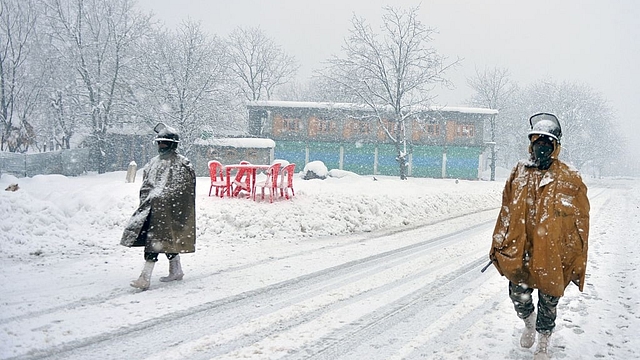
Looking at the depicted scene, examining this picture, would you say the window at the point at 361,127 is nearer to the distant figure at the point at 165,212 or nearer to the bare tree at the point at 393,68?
the bare tree at the point at 393,68

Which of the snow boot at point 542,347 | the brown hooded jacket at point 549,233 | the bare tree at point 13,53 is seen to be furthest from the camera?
the bare tree at point 13,53

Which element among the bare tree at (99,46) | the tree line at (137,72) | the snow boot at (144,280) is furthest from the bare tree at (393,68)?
the snow boot at (144,280)

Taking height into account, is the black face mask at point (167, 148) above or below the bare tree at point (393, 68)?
below

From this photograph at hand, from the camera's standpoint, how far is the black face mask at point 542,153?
3.98m

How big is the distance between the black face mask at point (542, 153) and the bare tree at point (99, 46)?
117 ft

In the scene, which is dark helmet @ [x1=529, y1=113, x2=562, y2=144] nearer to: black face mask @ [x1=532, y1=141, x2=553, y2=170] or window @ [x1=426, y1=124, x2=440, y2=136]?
black face mask @ [x1=532, y1=141, x2=553, y2=170]

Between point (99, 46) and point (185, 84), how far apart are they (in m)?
7.71

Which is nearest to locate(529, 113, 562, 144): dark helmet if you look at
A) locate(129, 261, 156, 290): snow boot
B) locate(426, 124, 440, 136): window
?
locate(129, 261, 156, 290): snow boot

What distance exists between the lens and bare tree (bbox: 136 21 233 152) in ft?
112

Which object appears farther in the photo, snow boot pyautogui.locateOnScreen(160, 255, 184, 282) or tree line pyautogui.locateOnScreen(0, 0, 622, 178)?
tree line pyautogui.locateOnScreen(0, 0, 622, 178)

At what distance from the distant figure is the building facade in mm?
38751

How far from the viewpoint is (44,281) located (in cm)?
618

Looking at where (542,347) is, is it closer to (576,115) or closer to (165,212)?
(165,212)

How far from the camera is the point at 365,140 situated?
45.0 meters
